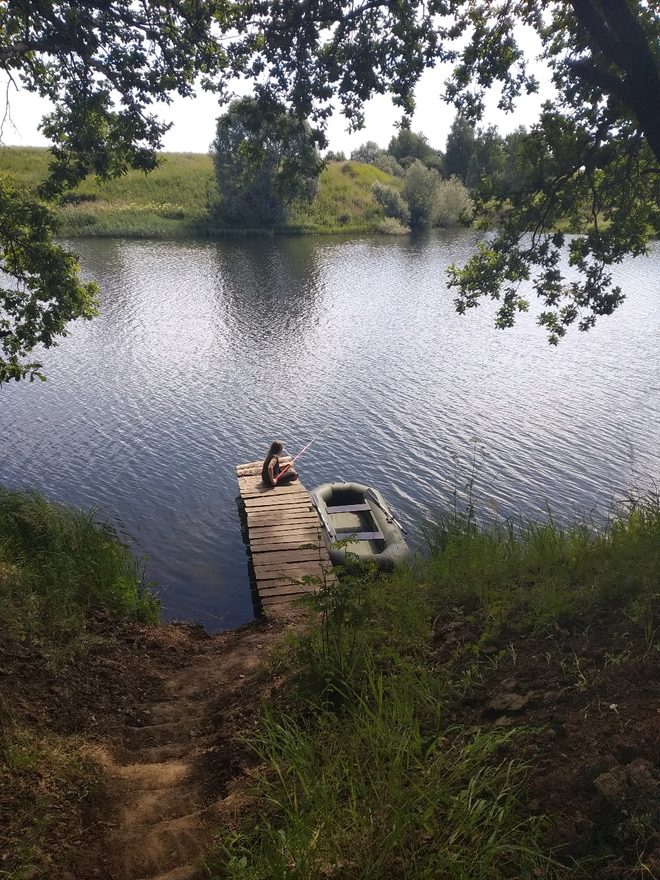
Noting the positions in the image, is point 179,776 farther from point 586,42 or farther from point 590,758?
point 586,42

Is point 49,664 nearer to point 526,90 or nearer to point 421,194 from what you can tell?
point 526,90

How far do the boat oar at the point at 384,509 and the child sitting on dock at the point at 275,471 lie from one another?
5.74ft

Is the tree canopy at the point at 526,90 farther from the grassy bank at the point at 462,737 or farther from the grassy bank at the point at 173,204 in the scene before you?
the grassy bank at the point at 173,204

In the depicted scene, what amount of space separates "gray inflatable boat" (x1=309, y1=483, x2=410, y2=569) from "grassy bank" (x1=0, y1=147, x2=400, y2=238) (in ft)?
123

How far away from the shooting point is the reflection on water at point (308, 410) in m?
13.1

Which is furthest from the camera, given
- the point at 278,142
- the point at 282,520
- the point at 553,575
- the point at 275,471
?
the point at 275,471

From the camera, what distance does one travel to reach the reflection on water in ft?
43.0

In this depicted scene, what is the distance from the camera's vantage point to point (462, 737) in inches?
141

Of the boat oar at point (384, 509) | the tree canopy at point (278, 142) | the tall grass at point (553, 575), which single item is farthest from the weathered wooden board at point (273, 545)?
the tree canopy at point (278, 142)

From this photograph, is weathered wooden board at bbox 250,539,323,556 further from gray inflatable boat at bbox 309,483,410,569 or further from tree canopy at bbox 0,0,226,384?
tree canopy at bbox 0,0,226,384

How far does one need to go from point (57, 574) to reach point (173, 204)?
52.2 meters

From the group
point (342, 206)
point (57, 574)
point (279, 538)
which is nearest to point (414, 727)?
point (57, 574)

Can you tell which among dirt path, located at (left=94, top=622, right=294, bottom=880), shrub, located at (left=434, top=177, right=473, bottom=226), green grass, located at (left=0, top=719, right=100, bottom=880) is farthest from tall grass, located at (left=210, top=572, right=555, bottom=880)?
shrub, located at (left=434, top=177, right=473, bottom=226)

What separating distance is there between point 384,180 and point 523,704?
236ft
